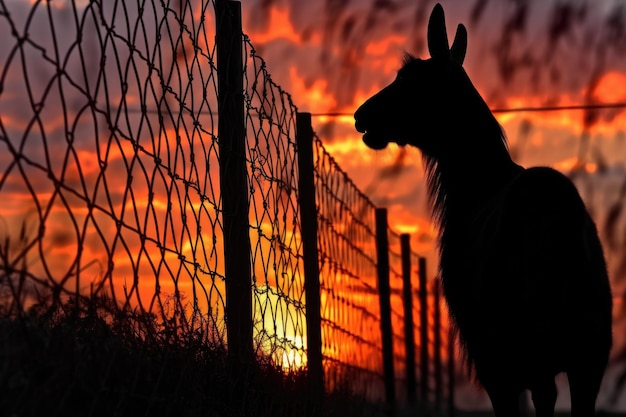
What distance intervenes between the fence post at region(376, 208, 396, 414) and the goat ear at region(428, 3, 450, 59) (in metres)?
5.06

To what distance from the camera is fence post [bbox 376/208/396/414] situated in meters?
9.93

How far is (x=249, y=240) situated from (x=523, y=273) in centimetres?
114

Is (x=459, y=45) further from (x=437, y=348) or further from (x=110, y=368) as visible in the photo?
(x=437, y=348)

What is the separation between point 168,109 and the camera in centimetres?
330

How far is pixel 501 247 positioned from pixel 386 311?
6.02 m

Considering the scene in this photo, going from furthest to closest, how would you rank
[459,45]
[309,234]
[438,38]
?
[309,234], [459,45], [438,38]

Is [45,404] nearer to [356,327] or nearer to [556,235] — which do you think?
[556,235]

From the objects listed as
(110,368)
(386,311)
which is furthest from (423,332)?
(110,368)

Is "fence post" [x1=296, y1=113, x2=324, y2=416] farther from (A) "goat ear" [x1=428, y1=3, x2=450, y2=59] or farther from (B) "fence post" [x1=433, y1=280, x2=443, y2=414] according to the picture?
(B) "fence post" [x1=433, y1=280, x2=443, y2=414]

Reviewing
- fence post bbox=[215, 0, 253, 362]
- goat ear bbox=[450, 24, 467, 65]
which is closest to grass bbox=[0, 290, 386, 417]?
fence post bbox=[215, 0, 253, 362]

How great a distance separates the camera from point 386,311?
10.1 m

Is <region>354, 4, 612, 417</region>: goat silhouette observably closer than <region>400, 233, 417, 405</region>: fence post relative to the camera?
Yes

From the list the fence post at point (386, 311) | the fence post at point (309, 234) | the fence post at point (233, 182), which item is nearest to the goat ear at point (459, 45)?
the fence post at point (309, 234)

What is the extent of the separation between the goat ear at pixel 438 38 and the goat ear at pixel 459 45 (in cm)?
51
